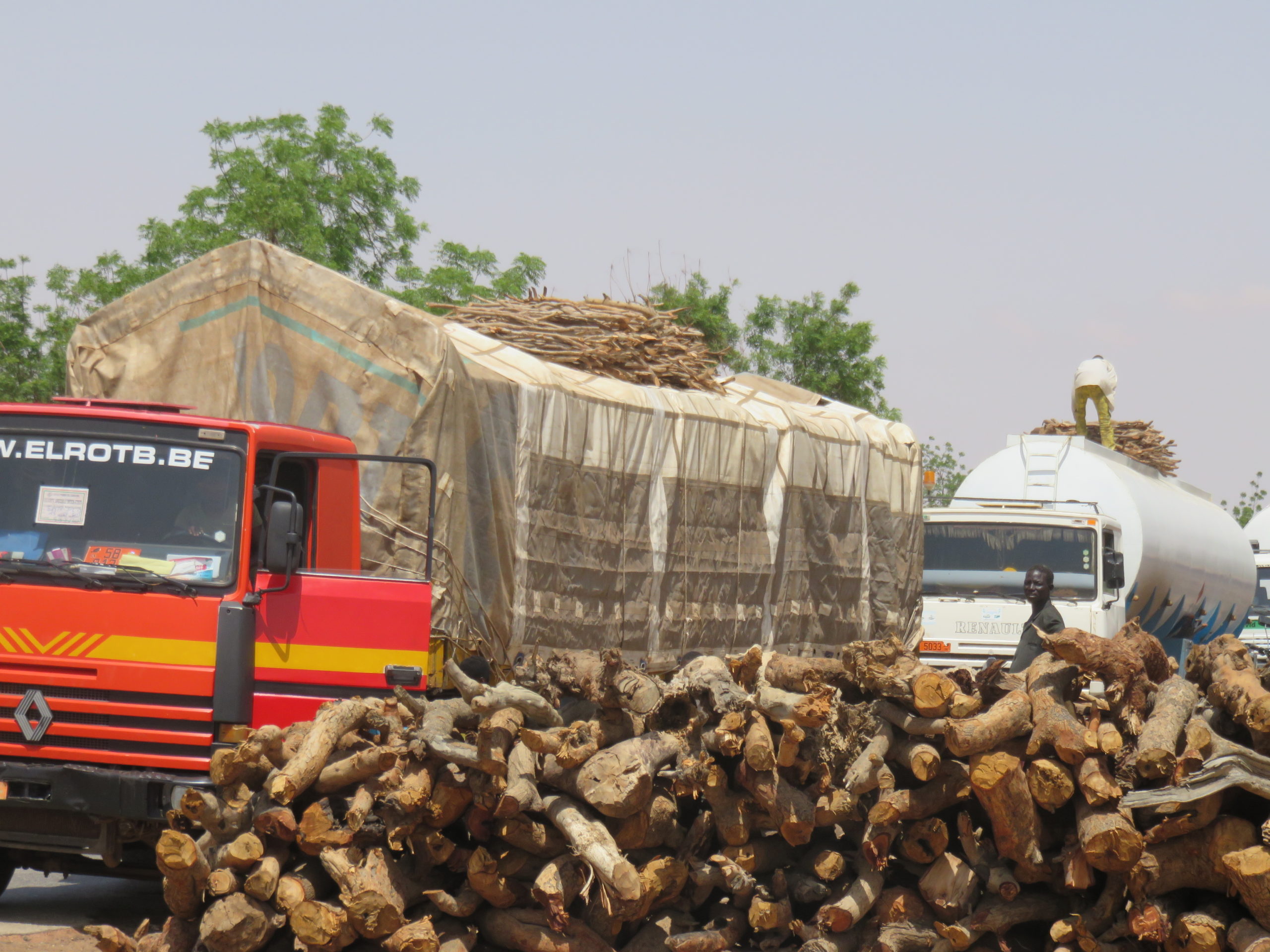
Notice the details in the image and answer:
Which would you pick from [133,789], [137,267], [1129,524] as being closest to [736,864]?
[133,789]

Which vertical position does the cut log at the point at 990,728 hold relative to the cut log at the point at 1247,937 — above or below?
above

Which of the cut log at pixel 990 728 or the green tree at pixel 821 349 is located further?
the green tree at pixel 821 349

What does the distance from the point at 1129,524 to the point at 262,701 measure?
12525mm

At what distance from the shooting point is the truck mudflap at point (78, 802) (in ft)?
20.7

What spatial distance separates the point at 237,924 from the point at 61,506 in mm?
2393

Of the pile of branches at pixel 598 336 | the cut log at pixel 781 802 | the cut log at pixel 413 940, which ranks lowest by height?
the cut log at pixel 413 940

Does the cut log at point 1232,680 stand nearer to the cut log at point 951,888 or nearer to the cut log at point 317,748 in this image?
the cut log at point 951,888

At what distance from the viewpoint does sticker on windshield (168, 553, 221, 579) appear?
668 centimetres

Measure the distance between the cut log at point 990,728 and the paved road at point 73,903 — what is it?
4201 mm

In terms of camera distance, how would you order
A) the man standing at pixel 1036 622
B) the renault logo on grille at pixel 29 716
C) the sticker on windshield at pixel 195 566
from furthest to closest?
the man standing at pixel 1036 622 → the sticker on windshield at pixel 195 566 → the renault logo on grille at pixel 29 716

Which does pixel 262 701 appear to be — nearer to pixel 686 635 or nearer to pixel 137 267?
pixel 686 635

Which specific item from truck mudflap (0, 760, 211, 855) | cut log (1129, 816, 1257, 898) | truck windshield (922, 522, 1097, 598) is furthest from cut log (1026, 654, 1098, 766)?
truck windshield (922, 522, 1097, 598)

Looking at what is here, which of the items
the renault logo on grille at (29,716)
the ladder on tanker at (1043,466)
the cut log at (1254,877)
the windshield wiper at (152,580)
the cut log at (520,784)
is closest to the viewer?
the cut log at (1254,877)

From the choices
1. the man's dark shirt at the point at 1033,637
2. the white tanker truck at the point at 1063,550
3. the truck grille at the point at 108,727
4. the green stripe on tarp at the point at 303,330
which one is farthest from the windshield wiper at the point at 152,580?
the white tanker truck at the point at 1063,550
